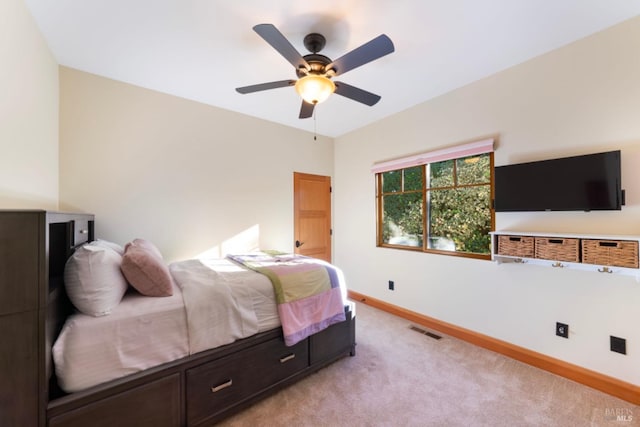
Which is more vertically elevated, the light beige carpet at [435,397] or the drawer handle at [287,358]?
the drawer handle at [287,358]

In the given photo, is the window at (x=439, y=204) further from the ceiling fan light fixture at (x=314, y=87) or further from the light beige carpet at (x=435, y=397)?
the ceiling fan light fixture at (x=314, y=87)

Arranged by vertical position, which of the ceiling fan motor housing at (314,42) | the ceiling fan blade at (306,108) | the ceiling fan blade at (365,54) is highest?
the ceiling fan motor housing at (314,42)

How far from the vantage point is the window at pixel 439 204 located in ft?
8.87

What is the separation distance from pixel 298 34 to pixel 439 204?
93.1 inches

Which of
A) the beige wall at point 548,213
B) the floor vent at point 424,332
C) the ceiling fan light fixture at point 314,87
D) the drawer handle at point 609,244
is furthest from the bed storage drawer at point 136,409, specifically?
the drawer handle at point 609,244

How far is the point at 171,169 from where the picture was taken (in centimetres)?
285

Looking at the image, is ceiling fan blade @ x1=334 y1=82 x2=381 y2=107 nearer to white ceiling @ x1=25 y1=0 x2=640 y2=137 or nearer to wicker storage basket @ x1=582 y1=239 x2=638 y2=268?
white ceiling @ x1=25 y1=0 x2=640 y2=137

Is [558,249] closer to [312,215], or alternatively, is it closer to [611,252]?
[611,252]

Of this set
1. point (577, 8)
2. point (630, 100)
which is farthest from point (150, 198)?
→ point (630, 100)

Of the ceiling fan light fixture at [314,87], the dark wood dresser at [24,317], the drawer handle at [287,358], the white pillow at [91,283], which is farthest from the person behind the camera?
the drawer handle at [287,358]

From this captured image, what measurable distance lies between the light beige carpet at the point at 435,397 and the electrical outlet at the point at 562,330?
345mm

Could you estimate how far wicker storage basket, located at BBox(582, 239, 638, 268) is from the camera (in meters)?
1.70

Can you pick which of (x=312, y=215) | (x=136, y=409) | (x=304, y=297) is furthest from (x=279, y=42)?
(x=312, y=215)

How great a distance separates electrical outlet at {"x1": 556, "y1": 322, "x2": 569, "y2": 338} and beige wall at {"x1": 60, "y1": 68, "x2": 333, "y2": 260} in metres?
3.05
